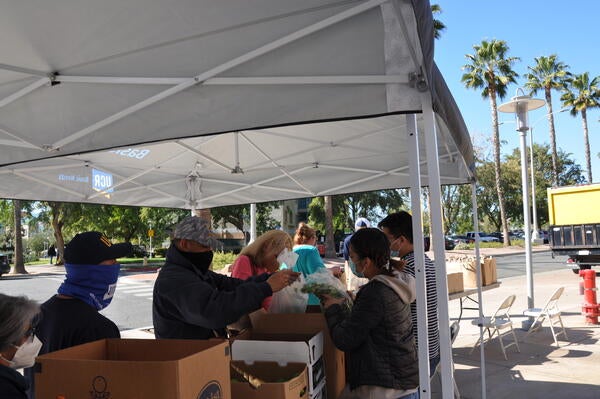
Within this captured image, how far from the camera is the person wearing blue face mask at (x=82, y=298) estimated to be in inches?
83.3

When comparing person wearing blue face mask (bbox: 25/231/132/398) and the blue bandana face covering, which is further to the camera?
the blue bandana face covering

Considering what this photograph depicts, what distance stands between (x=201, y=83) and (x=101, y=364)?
164 cm

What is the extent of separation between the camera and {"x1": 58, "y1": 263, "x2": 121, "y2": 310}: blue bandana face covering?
224cm

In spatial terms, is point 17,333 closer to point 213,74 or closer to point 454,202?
point 213,74

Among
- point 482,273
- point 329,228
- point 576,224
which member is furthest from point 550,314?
point 329,228

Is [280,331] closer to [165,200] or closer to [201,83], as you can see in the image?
[201,83]

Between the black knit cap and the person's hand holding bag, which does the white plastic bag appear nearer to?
the person's hand holding bag

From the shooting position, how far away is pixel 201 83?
2619 mm

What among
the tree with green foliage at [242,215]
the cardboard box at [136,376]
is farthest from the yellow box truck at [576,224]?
the tree with green foliage at [242,215]

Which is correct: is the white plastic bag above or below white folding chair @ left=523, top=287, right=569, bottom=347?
above

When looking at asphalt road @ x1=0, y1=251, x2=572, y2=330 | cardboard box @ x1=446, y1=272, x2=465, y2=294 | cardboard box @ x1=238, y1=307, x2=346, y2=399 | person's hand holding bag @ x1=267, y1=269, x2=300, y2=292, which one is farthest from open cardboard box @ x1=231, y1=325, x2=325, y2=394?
asphalt road @ x1=0, y1=251, x2=572, y2=330

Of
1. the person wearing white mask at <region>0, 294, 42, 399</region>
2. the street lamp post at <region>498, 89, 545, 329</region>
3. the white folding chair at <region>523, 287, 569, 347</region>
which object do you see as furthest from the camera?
the street lamp post at <region>498, 89, 545, 329</region>

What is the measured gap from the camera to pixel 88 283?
2.25m

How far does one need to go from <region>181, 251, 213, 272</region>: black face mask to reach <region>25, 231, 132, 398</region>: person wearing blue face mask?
0.38m
